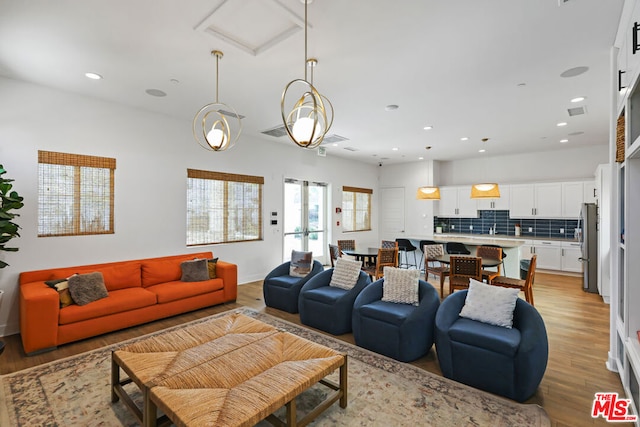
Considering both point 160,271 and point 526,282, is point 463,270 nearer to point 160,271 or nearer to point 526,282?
point 526,282

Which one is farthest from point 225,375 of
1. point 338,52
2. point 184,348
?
point 338,52

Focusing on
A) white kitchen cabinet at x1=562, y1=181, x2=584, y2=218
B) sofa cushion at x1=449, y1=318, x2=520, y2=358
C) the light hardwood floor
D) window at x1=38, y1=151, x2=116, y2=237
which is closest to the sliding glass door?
the light hardwood floor

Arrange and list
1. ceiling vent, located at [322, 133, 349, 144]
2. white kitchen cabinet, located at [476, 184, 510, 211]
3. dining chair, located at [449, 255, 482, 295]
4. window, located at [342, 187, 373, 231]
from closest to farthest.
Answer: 1. dining chair, located at [449, 255, 482, 295]
2. ceiling vent, located at [322, 133, 349, 144]
3. white kitchen cabinet, located at [476, 184, 510, 211]
4. window, located at [342, 187, 373, 231]

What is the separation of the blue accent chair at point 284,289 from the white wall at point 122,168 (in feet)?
5.23

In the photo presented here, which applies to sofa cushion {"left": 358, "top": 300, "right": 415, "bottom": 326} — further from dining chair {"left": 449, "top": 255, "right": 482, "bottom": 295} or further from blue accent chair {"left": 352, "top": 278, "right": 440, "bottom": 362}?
dining chair {"left": 449, "top": 255, "right": 482, "bottom": 295}

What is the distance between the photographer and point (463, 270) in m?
4.46

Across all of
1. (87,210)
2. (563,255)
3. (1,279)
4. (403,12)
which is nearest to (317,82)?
(403,12)

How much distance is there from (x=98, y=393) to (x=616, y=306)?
454 cm

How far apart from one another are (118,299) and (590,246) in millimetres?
7636

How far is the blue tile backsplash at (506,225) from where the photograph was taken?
757 centimetres

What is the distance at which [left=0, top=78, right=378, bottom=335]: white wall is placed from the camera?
149 inches

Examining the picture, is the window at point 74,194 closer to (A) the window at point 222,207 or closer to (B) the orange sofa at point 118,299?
(B) the orange sofa at point 118,299

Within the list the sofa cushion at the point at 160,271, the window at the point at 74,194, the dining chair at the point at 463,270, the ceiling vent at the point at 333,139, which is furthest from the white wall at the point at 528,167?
the window at the point at 74,194

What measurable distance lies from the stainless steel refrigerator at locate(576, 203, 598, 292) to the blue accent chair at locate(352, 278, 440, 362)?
14.4ft
